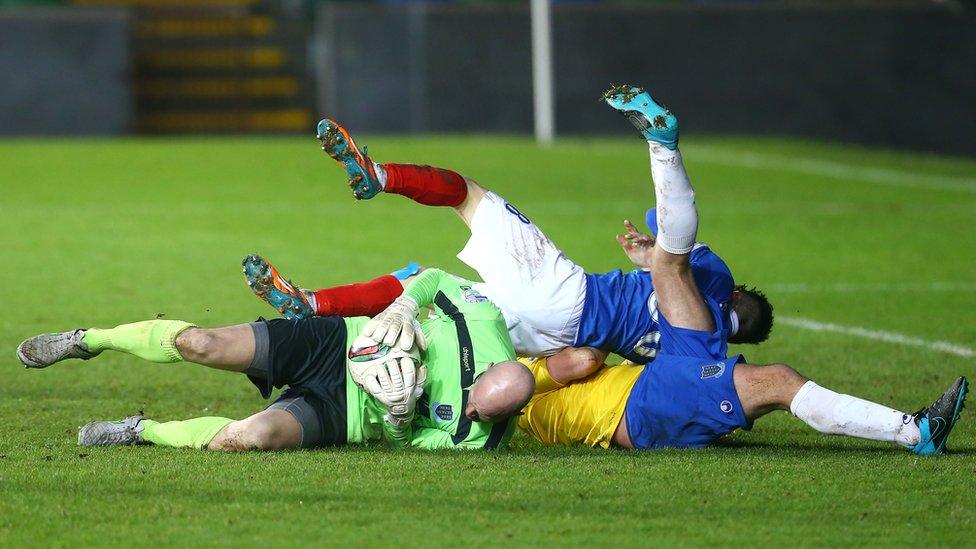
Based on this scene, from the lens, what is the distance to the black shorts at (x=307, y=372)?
570 centimetres

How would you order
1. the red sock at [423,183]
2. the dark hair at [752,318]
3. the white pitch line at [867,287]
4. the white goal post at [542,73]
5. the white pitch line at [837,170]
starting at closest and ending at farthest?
the red sock at [423,183] → the dark hair at [752,318] → the white pitch line at [867,287] → the white pitch line at [837,170] → the white goal post at [542,73]

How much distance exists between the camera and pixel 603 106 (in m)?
21.3

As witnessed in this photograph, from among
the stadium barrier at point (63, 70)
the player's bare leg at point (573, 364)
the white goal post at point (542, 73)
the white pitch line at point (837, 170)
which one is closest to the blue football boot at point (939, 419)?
the player's bare leg at point (573, 364)

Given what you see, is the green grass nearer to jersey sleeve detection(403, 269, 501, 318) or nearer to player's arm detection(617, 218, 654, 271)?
jersey sleeve detection(403, 269, 501, 318)

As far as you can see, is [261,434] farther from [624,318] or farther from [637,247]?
[637,247]

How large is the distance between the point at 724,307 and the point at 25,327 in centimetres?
418

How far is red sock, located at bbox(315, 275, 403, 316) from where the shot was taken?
20.9 ft

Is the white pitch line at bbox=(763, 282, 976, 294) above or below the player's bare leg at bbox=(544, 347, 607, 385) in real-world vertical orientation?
below

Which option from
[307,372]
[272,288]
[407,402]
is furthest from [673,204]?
[272,288]

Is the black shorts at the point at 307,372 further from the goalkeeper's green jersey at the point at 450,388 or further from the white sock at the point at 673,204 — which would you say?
the white sock at the point at 673,204

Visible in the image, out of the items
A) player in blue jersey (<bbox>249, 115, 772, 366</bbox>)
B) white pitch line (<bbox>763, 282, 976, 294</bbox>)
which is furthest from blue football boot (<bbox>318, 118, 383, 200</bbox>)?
white pitch line (<bbox>763, 282, 976, 294</bbox>)

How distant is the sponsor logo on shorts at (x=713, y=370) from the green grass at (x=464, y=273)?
0.30 metres

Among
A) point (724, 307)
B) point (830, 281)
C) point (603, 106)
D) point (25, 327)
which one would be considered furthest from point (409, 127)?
point (724, 307)

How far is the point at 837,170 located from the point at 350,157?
1299 centimetres
